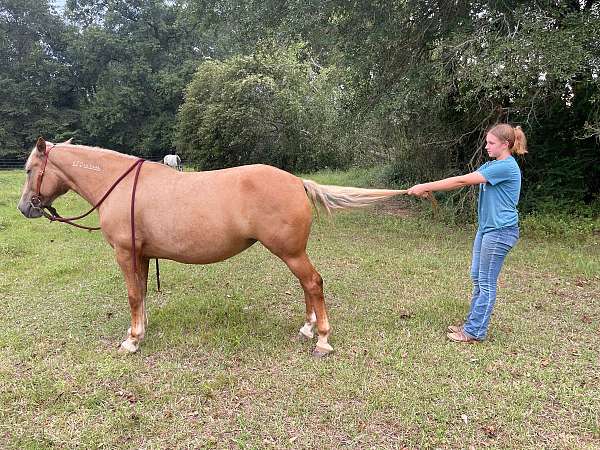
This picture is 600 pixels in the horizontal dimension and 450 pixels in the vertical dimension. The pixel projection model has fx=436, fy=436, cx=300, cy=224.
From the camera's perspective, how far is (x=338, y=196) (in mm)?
3811

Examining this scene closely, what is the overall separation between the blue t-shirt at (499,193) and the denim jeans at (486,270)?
0.26 feet

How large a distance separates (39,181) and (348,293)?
3.35 metres

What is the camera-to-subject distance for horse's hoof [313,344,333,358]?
11.9ft

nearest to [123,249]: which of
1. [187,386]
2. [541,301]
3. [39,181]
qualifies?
[39,181]

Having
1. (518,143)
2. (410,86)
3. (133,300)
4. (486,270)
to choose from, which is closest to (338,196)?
(486,270)

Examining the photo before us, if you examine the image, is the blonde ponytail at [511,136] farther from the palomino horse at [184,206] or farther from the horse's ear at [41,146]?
the horse's ear at [41,146]

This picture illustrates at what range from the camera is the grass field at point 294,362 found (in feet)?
8.97

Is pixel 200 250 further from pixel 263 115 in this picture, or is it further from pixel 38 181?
pixel 263 115

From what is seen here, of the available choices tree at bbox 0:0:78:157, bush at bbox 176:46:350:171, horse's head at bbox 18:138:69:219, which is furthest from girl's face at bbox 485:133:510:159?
tree at bbox 0:0:78:157

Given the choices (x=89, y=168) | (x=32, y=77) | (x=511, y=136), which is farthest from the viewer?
(x=32, y=77)

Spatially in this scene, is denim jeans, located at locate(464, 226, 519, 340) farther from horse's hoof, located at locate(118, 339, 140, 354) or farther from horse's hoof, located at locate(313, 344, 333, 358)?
horse's hoof, located at locate(118, 339, 140, 354)

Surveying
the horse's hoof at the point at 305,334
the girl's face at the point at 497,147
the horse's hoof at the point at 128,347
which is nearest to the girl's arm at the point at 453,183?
the girl's face at the point at 497,147

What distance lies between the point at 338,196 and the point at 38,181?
8.65 ft

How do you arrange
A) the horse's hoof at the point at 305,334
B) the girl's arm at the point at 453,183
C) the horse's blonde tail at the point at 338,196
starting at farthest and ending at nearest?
the horse's hoof at the point at 305,334 → the horse's blonde tail at the point at 338,196 → the girl's arm at the point at 453,183
